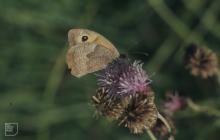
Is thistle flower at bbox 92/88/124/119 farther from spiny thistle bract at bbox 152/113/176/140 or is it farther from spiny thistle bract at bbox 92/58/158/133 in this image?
spiny thistle bract at bbox 152/113/176/140

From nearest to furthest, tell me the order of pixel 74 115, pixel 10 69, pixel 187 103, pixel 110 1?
1. pixel 187 103
2. pixel 74 115
3. pixel 10 69
4. pixel 110 1

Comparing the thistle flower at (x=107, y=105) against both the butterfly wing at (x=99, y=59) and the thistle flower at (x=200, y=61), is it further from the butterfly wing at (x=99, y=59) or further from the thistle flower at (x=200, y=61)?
the thistle flower at (x=200, y=61)

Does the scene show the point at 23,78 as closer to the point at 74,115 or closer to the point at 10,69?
the point at 10,69

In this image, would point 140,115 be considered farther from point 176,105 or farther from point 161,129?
point 176,105

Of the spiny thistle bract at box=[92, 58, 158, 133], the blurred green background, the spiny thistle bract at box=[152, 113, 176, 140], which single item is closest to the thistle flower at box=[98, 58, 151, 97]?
the spiny thistle bract at box=[92, 58, 158, 133]

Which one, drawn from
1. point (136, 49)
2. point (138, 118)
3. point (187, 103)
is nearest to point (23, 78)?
point (136, 49)

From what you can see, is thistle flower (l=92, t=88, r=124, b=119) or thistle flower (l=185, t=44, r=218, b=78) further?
thistle flower (l=185, t=44, r=218, b=78)
